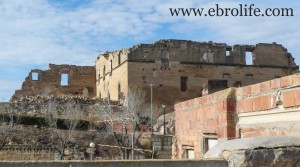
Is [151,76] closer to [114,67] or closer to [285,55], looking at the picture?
[114,67]

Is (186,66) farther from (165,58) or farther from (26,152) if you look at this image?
(26,152)

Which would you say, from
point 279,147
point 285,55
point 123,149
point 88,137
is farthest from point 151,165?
point 285,55

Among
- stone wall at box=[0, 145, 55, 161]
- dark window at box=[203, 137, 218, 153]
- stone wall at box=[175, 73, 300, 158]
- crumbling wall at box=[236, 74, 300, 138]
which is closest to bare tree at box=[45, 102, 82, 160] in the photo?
stone wall at box=[0, 145, 55, 161]

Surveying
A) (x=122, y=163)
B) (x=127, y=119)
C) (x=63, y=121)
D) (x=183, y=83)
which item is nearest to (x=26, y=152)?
(x=63, y=121)

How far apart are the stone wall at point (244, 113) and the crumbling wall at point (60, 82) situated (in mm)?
40119

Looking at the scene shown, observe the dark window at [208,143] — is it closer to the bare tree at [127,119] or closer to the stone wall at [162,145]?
the bare tree at [127,119]

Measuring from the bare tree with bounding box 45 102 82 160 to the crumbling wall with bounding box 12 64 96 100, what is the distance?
14502mm

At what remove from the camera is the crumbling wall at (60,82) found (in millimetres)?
46781

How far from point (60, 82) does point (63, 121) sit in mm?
19098

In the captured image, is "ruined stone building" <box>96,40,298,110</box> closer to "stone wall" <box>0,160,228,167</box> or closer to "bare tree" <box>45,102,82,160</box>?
"bare tree" <box>45,102,82,160</box>

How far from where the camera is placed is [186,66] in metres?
36.8

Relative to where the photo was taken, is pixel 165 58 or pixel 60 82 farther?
pixel 60 82

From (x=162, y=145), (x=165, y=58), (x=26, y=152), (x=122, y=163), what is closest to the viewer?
(x=122, y=163)

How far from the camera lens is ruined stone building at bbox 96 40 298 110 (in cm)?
3562
